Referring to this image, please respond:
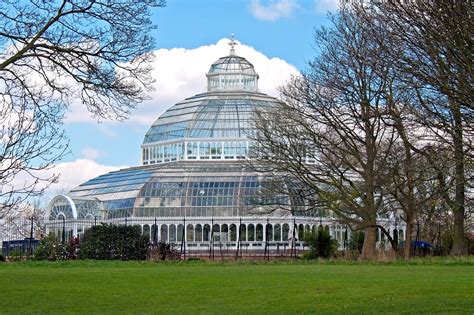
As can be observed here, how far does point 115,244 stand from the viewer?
36219mm

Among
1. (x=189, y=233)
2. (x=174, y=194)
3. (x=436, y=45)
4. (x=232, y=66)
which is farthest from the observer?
(x=232, y=66)

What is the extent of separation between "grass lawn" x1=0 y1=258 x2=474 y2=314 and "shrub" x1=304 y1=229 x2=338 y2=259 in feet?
52.7

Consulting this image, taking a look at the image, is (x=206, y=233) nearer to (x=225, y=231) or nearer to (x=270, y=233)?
(x=225, y=231)

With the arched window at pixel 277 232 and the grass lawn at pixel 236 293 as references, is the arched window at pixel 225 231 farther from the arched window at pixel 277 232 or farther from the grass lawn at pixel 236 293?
the grass lawn at pixel 236 293

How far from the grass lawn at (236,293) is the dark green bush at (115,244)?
12341mm

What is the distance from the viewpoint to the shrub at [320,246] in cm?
3950

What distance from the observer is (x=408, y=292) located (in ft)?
54.2

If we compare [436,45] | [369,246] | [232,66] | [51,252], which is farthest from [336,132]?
[232,66]

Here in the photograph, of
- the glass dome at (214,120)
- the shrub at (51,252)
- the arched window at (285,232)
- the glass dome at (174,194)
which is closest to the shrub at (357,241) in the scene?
the shrub at (51,252)

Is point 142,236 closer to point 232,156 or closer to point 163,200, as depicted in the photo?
point 163,200

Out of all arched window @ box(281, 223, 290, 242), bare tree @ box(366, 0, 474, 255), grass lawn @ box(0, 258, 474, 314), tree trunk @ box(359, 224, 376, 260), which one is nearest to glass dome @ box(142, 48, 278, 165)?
arched window @ box(281, 223, 290, 242)

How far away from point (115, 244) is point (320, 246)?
9.87 metres

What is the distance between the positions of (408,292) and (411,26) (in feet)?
21.9

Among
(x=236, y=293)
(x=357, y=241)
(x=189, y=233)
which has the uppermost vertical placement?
(x=189, y=233)
